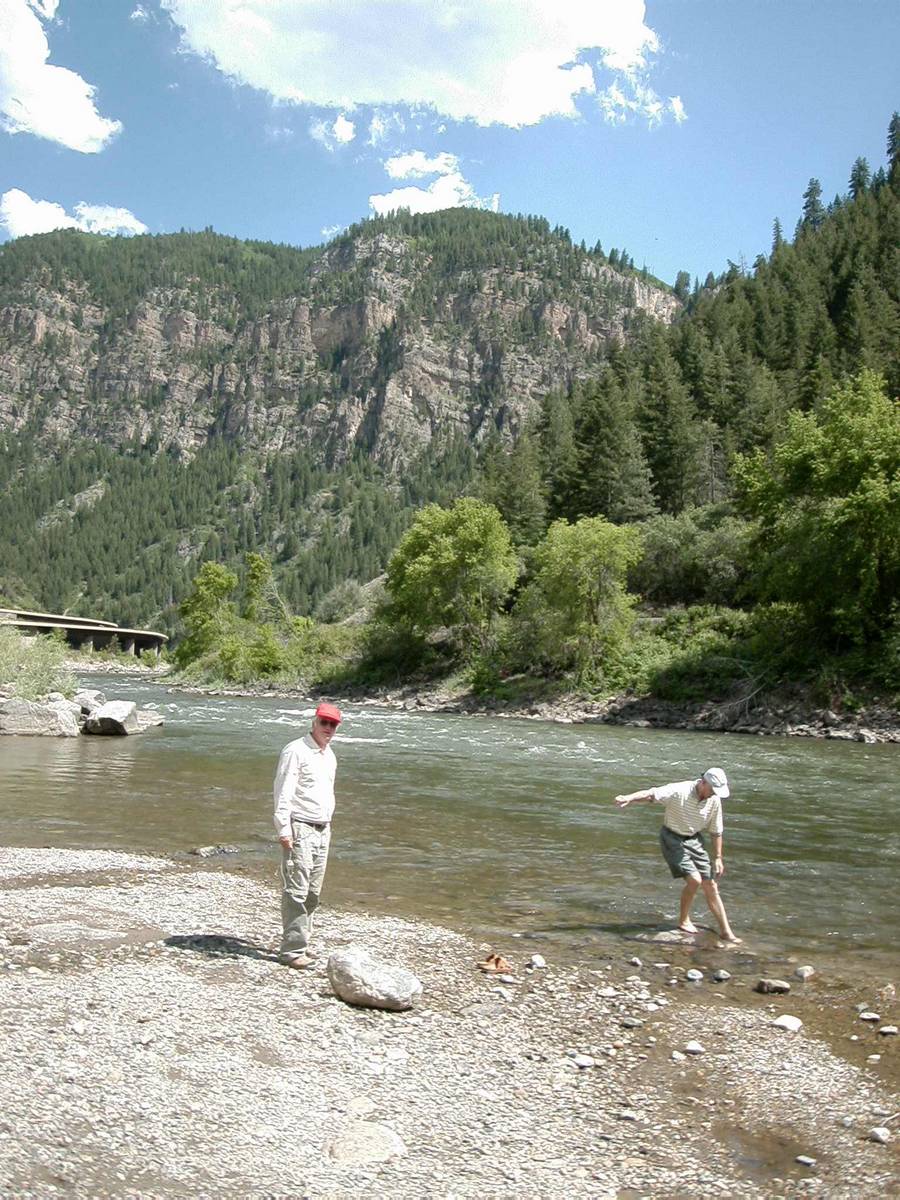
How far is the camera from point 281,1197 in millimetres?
4691

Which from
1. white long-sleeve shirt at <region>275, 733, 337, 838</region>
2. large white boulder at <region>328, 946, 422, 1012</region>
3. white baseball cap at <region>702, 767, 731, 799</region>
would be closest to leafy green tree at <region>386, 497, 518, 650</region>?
white baseball cap at <region>702, 767, 731, 799</region>

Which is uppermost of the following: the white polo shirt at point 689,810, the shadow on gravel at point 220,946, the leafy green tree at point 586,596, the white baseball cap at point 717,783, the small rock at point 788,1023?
the leafy green tree at point 586,596

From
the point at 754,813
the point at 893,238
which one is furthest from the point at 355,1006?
the point at 893,238

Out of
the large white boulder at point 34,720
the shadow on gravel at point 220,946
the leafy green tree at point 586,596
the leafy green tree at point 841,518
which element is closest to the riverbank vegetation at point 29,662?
the large white boulder at point 34,720

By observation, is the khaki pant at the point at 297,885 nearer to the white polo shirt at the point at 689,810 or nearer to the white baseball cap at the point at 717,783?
the white polo shirt at the point at 689,810

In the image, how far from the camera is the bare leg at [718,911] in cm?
994

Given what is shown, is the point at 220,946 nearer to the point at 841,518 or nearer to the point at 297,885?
the point at 297,885

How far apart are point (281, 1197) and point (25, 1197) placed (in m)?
1.21

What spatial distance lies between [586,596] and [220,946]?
44561mm

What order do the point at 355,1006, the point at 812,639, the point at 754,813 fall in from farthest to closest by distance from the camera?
the point at 812,639 → the point at 754,813 → the point at 355,1006

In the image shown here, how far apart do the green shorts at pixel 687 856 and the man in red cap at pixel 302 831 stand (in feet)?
13.6

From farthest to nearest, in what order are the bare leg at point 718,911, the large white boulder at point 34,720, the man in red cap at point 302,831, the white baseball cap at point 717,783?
the large white boulder at point 34,720, the white baseball cap at point 717,783, the bare leg at point 718,911, the man in red cap at point 302,831

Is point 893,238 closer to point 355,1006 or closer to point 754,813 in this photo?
point 754,813

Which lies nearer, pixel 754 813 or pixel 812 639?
pixel 754 813
